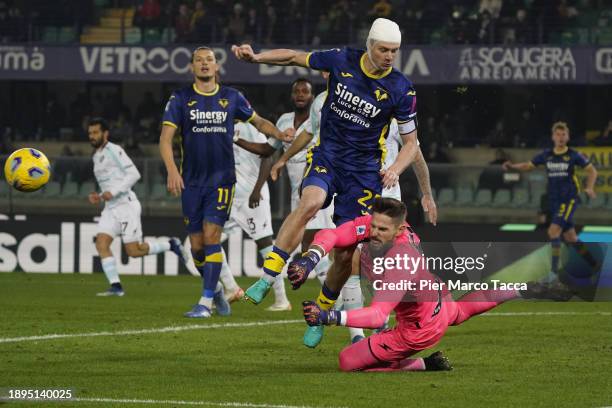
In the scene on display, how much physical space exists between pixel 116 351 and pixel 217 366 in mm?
1179

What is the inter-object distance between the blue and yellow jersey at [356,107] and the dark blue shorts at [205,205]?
277 centimetres

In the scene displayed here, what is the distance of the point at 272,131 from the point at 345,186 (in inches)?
90.2

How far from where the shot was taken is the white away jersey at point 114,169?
16719 mm

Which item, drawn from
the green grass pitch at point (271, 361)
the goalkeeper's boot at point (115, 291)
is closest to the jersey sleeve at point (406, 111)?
the green grass pitch at point (271, 361)

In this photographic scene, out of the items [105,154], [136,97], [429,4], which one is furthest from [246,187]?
[136,97]

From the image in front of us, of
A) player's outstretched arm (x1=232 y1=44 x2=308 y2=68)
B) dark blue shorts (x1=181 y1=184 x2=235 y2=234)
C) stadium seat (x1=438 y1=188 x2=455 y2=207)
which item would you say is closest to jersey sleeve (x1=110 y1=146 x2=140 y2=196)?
dark blue shorts (x1=181 y1=184 x2=235 y2=234)

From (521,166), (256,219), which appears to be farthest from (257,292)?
(521,166)

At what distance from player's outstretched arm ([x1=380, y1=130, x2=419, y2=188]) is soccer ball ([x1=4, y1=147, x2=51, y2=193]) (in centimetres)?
338

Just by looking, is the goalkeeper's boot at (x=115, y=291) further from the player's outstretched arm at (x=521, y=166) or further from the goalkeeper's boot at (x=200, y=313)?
the player's outstretched arm at (x=521, y=166)

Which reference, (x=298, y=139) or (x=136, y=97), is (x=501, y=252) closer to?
(x=298, y=139)

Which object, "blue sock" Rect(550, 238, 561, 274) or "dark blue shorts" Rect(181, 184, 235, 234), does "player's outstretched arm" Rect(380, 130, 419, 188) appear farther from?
"blue sock" Rect(550, 238, 561, 274)

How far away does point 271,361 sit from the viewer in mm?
9672

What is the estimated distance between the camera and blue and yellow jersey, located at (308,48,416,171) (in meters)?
10.0

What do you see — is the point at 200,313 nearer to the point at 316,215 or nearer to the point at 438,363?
the point at 316,215
